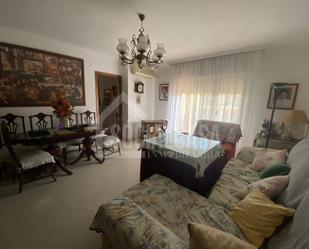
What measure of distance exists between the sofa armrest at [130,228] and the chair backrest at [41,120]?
2659mm

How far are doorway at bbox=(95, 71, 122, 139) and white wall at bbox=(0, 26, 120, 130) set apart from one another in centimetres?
27

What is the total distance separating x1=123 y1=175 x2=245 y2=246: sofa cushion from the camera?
1.13 meters

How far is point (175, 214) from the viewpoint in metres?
1.26

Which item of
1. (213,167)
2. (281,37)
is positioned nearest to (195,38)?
(281,37)

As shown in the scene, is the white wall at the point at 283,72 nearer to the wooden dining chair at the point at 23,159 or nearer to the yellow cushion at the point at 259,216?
the yellow cushion at the point at 259,216

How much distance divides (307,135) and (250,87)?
137 centimetres

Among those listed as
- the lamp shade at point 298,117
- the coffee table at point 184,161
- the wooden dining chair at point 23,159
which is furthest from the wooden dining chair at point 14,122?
the lamp shade at point 298,117

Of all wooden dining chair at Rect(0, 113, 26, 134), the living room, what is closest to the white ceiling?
the living room

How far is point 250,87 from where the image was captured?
322 centimetres

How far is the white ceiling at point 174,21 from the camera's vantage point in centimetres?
178

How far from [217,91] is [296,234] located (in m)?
3.30

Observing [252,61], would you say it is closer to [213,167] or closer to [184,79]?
[184,79]

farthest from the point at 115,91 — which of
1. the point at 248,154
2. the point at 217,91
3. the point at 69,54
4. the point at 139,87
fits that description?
the point at 248,154

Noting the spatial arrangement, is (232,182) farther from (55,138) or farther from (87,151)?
(87,151)
